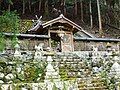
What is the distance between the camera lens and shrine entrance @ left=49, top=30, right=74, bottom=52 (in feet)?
81.3

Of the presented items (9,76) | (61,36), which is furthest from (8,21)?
(61,36)

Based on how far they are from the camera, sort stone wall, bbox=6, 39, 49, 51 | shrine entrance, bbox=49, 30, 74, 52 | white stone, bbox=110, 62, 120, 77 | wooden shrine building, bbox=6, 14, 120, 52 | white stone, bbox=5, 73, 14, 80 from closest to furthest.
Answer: white stone, bbox=5, 73, 14, 80
white stone, bbox=110, 62, 120, 77
stone wall, bbox=6, 39, 49, 51
wooden shrine building, bbox=6, 14, 120, 52
shrine entrance, bbox=49, 30, 74, 52

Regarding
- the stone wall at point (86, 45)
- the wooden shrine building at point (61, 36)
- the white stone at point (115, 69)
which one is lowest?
the white stone at point (115, 69)

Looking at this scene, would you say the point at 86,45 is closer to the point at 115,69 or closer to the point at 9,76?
the point at 115,69

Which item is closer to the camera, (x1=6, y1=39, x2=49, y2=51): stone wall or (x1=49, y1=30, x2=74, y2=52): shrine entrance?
(x1=6, y1=39, x2=49, y2=51): stone wall

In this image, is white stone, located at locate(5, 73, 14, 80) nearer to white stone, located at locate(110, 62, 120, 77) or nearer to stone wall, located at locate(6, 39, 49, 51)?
white stone, located at locate(110, 62, 120, 77)

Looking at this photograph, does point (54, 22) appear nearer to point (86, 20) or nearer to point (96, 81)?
point (96, 81)

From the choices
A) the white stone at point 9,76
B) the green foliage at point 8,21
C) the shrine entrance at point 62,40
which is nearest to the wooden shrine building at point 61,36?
the shrine entrance at point 62,40

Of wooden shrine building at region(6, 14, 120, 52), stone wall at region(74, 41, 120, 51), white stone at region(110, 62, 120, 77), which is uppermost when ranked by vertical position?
wooden shrine building at region(6, 14, 120, 52)

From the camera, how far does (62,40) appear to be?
25.0 meters

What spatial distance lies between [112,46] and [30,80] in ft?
57.8

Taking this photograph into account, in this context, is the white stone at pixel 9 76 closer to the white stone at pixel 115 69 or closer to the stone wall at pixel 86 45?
the white stone at pixel 115 69

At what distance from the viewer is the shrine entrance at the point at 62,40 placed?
81.3 feet

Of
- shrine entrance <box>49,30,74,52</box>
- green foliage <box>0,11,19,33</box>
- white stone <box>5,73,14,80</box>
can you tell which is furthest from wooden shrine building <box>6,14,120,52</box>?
white stone <box>5,73,14,80</box>
